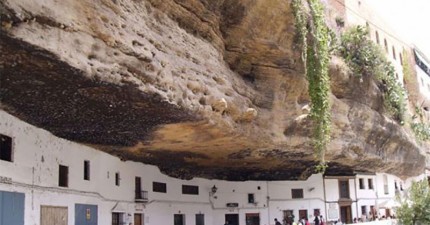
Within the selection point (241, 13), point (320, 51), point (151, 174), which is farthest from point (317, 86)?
point (151, 174)

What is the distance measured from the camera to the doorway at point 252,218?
2853 cm

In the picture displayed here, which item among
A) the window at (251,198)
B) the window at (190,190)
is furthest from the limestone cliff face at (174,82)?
the window at (251,198)

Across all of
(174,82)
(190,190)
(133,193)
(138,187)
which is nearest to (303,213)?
(190,190)

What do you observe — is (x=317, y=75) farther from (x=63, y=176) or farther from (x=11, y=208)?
(x=11, y=208)

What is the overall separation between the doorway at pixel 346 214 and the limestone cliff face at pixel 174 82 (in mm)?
9394

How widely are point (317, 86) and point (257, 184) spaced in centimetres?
1137

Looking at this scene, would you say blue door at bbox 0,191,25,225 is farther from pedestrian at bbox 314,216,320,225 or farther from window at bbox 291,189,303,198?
window at bbox 291,189,303,198

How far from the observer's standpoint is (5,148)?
12.1m

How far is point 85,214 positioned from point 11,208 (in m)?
4.16

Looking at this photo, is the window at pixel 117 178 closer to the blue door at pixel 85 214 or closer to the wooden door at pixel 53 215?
the blue door at pixel 85 214

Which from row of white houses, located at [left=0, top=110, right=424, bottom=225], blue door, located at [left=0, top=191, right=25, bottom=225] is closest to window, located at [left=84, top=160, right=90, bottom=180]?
row of white houses, located at [left=0, top=110, right=424, bottom=225]

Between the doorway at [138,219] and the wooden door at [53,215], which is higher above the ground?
the wooden door at [53,215]

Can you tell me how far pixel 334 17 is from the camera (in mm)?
27188

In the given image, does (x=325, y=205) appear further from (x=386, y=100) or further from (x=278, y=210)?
(x=386, y=100)
